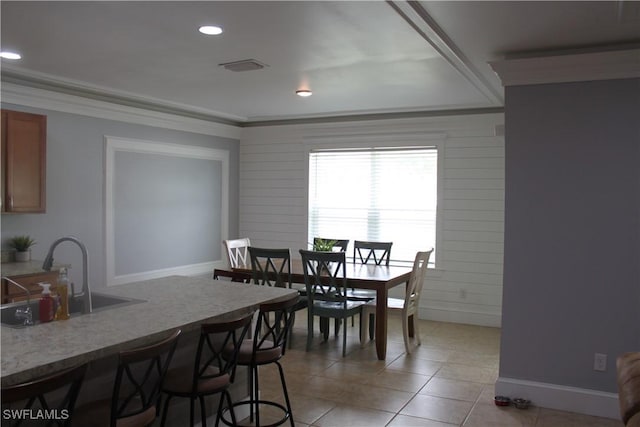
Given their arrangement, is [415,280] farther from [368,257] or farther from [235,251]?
[235,251]

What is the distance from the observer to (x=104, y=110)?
5707 millimetres

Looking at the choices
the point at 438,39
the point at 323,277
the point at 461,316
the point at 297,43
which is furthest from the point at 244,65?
the point at 461,316

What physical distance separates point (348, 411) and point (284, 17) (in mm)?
2586

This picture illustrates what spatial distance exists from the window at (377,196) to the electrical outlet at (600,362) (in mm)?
2927

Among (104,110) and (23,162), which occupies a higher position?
(104,110)

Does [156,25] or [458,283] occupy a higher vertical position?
[156,25]

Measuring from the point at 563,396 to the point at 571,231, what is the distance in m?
1.14

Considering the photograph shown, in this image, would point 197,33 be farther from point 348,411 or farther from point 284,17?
point 348,411

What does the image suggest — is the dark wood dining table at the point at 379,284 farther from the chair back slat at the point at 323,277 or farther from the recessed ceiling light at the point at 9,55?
the recessed ceiling light at the point at 9,55

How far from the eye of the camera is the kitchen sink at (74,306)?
2.66 metres

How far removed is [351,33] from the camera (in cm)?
333

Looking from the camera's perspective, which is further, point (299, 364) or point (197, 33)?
point (299, 364)

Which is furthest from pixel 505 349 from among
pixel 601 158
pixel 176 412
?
pixel 176 412

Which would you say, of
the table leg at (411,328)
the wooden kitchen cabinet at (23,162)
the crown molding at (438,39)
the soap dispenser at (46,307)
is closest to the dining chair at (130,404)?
the soap dispenser at (46,307)
